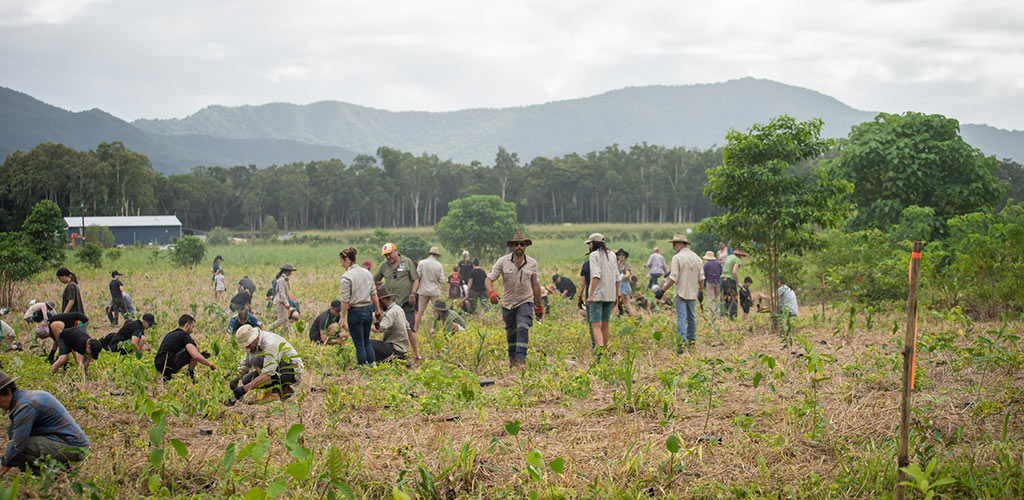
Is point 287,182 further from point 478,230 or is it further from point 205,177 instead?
point 478,230

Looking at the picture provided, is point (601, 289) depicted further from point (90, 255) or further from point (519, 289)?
point (90, 255)

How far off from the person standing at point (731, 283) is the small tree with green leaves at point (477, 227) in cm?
1996

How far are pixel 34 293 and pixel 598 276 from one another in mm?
17021

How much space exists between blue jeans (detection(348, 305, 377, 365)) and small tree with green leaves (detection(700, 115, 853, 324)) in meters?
5.59

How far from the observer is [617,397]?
5.85m

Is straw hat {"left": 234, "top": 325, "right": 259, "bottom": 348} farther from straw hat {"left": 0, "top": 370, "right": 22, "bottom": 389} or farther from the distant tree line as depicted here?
the distant tree line

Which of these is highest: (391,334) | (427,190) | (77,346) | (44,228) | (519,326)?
(427,190)

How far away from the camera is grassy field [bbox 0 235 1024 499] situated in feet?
13.7

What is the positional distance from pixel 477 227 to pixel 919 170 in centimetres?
1888

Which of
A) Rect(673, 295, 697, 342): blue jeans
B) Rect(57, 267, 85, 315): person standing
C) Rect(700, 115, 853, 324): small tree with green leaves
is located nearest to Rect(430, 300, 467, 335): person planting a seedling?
Rect(673, 295, 697, 342): blue jeans

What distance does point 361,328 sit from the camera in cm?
810

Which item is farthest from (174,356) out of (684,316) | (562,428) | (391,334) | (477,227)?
(477,227)

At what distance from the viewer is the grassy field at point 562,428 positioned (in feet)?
13.7

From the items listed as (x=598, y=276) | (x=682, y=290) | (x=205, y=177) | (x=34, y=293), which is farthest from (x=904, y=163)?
(x=205, y=177)
